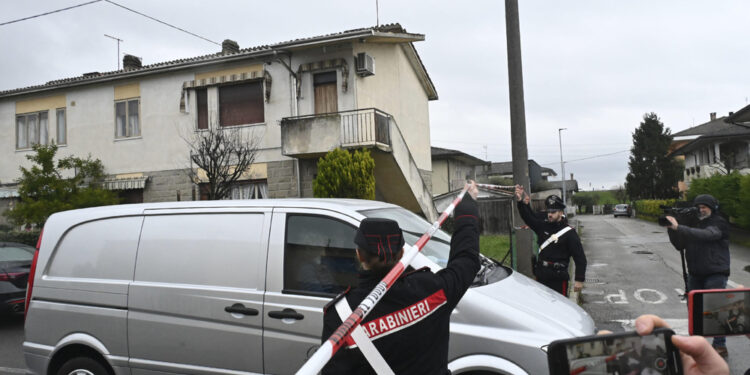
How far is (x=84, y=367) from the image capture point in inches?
155

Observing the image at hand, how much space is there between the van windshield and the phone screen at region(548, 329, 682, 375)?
7.94 feet

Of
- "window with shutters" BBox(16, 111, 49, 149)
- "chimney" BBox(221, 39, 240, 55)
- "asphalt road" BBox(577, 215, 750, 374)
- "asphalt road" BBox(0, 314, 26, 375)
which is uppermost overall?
"chimney" BBox(221, 39, 240, 55)

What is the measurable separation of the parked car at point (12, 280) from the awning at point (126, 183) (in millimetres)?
9887

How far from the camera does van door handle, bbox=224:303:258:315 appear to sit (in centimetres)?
353

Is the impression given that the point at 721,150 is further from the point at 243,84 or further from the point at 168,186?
the point at 168,186

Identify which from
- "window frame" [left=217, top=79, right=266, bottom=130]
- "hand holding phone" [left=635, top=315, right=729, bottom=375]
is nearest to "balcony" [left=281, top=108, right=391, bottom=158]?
"window frame" [left=217, top=79, right=266, bottom=130]

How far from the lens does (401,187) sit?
16953mm

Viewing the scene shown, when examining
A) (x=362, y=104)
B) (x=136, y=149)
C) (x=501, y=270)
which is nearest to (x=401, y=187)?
(x=362, y=104)

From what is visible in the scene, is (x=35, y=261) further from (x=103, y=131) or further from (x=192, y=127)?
(x=103, y=131)

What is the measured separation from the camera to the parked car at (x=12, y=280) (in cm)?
797

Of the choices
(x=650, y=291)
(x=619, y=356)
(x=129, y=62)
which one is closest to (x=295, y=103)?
(x=129, y=62)

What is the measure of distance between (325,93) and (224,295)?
540 inches

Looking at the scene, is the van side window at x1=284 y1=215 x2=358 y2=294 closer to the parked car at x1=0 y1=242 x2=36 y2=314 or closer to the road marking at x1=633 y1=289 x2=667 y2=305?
the parked car at x1=0 y1=242 x2=36 y2=314

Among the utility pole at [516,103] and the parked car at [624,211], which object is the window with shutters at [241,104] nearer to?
the utility pole at [516,103]
